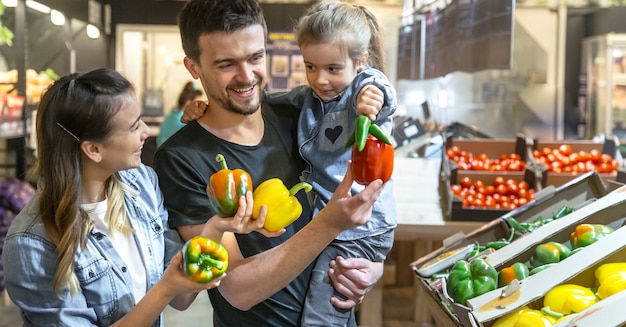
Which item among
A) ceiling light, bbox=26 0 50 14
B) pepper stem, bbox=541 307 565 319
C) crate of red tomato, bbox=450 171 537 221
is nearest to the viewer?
pepper stem, bbox=541 307 565 319

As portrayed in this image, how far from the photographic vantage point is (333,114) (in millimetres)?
2158

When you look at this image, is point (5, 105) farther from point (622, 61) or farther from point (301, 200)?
point (622, 61)

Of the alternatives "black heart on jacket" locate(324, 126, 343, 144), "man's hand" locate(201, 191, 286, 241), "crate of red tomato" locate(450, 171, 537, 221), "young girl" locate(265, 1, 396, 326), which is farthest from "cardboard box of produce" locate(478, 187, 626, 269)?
"crate of red tomato" locate(450, 171, 537, 221)

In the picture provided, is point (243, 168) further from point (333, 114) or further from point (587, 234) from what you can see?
point (587, 234)

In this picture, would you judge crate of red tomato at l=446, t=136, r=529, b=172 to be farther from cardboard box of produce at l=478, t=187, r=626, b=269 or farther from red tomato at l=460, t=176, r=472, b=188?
cardboard box of produce at l=478, t=187, r=626, b=269

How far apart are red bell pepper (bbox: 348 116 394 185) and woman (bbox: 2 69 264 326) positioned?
25 centimetres

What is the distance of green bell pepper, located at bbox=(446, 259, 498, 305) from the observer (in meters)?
1.88

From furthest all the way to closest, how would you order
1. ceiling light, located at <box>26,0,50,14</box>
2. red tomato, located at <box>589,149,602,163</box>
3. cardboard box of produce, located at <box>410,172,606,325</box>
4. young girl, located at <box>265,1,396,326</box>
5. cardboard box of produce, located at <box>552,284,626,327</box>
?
ceiling light, located at <box>26,0,50,14</box>, red tomato, located at <box>589,149,602,163</box>, cardboard box of produce, located at <box>410,172,606,325</box>, young girl, located at <box>265,1,396,326</box>, cardboard box of produce, located at <box>552,284,626,327</box>

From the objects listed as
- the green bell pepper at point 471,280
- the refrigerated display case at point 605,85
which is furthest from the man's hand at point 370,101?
the refrigerated display case at point 605,85

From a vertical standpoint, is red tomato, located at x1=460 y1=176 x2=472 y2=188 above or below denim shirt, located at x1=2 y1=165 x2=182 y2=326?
below

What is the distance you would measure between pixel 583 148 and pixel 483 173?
0.96 meters

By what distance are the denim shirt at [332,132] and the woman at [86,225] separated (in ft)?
1.65

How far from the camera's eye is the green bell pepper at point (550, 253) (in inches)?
78.5

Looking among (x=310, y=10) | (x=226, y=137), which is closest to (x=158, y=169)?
(x=226, y=137)
